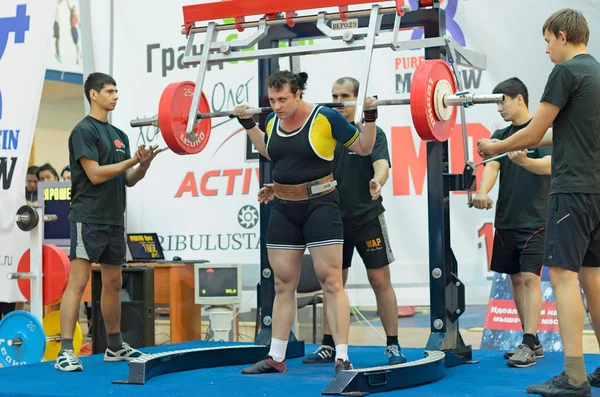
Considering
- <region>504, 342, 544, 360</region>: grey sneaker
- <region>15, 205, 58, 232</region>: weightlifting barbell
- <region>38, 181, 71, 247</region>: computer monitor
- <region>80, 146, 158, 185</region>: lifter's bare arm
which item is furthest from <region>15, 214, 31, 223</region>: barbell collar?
<region>504, 342, 544, 360</region>: grey sneaker

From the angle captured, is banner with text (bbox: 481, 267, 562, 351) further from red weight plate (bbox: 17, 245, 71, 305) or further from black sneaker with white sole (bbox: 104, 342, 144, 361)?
red weight plate (bbox: 17, 245, 71, 305)

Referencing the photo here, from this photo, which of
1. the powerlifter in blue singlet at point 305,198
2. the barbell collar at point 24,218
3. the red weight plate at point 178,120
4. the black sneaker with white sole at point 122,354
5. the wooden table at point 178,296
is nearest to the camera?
the powerlifter in blue singlet at point 305,198

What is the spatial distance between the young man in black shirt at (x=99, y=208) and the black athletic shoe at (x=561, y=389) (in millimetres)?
Result: 2435

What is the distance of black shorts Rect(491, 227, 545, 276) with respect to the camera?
15.5ft

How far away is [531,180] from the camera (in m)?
4.81

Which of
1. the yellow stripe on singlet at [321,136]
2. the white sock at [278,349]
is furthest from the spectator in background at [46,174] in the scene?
the yellow stripe on singlet at [321,136]

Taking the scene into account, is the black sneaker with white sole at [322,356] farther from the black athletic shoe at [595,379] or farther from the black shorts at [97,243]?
the black athletic shoe at [595,379]

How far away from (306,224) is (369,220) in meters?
0.59

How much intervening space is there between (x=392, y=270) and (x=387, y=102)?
264cm

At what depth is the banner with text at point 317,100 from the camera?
626cm

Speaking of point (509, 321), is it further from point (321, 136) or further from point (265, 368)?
point (321, 136)

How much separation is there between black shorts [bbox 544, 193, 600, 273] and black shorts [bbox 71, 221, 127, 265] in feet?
8.23

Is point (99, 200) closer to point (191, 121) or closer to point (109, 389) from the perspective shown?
point (191, 121)

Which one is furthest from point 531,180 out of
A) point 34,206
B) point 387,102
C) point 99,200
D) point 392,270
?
point 34,206
